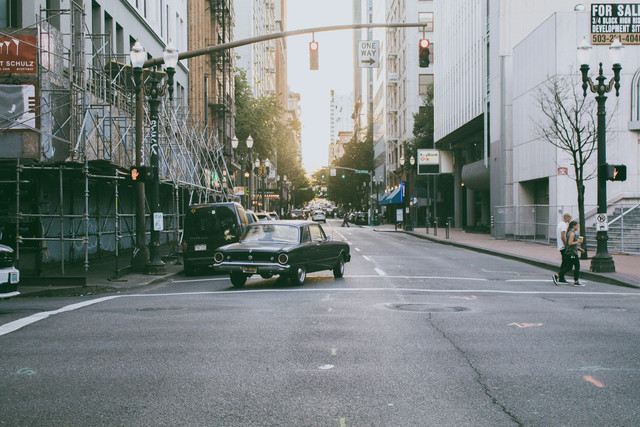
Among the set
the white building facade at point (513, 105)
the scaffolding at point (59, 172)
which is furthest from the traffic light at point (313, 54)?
the white building facade at point (513, 105)

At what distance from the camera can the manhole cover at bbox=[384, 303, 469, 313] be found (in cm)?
1103

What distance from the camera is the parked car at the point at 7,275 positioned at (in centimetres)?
1012

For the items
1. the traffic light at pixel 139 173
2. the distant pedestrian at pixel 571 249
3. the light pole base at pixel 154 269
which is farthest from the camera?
the light pole base at pixel 154 269

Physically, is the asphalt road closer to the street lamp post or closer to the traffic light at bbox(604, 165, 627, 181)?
the street lamp post

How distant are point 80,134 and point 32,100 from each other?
149 centimetres

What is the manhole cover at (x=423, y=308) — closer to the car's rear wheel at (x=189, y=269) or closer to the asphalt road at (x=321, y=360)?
the asphalt road at (x=321, y=360)

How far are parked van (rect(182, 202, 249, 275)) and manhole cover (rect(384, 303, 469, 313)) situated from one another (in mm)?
8376

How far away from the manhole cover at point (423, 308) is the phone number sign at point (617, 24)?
24.2 m

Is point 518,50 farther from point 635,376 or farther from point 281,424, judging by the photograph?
point 281,424

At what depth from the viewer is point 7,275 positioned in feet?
33.5

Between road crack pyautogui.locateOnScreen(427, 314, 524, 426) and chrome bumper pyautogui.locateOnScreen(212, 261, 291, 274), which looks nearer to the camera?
road crack pyautogui.locateOnScreen(427, 314, 524, 426)

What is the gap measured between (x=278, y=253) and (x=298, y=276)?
0.89 metres

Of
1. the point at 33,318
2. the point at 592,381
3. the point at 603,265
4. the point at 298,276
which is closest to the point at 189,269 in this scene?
the point at 298,276

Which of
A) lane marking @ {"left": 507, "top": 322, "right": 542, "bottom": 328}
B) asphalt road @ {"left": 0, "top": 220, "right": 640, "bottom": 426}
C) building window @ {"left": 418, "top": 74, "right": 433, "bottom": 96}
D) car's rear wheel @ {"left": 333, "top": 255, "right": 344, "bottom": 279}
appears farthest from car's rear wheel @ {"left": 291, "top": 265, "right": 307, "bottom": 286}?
building window @ {"left": 418, "top": 74, "right": 433, "bottom": 96}
